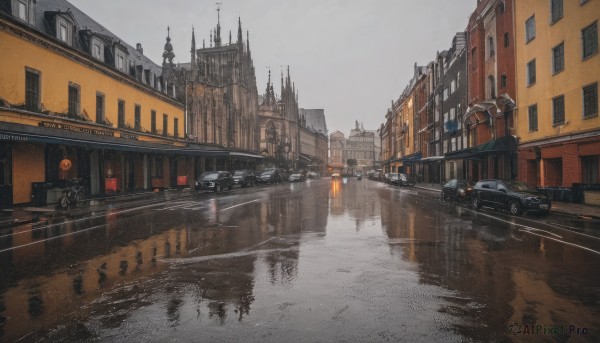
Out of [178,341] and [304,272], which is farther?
[304,272]

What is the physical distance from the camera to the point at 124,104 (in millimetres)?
30047

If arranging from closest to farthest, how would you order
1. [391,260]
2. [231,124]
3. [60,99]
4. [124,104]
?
[391,260] → [60,99] → [124,104] → [231,124]

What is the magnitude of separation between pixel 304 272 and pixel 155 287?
2.37m

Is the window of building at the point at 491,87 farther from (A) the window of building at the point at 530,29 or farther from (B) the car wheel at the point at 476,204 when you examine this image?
(B) the car wheel at the point at 476,204

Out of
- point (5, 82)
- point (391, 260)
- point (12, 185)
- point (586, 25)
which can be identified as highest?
point (586, 25)

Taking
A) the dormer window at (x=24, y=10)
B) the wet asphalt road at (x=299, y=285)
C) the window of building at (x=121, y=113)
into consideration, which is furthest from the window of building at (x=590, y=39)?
the window of building at (x=121, y=113)

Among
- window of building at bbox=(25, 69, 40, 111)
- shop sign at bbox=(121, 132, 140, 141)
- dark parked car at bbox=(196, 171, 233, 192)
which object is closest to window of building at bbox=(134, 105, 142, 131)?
→ shop sign at bbox=(121, 132, 140, 141)

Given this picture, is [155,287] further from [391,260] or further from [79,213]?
[79,213]

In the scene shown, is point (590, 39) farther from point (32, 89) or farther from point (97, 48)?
point (97, 48)

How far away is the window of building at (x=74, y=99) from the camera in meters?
23.9

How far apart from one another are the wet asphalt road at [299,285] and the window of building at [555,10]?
16658 mm

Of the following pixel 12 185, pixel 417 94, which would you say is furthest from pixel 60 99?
pixel 417 94

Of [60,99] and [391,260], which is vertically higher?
[60,99]

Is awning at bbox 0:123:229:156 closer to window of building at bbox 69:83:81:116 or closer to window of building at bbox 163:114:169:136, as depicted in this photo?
window of building at bbox 69:83:81:116
